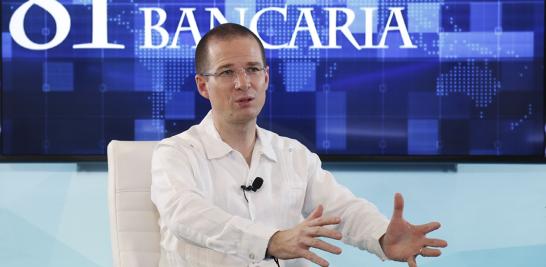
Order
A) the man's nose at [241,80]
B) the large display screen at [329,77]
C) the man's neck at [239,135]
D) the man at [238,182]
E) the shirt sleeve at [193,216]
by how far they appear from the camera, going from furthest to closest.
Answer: the large display screen at [329,77], the man's neck at [239,135], the man's nose at [241,80], the man at [238,182], the shirt sleeve at [193,216]

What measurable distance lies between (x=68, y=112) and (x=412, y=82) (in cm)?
154

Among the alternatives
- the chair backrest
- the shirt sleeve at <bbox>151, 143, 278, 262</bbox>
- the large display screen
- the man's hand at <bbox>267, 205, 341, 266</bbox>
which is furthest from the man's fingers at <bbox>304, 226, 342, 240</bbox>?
the large display screen

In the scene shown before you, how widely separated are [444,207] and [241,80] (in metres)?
1.67

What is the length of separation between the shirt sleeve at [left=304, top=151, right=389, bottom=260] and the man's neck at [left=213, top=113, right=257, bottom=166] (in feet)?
0.68

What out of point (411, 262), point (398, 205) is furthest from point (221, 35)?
point (411, 262)

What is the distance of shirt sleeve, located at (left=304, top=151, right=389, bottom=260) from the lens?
2.28 meters

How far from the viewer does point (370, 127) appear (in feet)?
11.9

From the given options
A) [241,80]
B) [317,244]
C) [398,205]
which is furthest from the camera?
[241,80]

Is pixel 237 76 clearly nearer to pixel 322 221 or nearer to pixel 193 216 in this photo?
pixel 193 216

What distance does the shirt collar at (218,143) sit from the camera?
2453 millimetres

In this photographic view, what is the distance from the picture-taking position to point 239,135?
2516 mm

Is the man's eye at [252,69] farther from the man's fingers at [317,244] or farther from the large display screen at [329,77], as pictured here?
the large display screen at [329,77]

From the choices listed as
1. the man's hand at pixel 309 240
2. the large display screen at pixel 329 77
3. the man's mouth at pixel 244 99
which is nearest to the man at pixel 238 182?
the man's mouth at pixel 244 99

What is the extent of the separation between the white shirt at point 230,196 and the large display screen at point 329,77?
3.32ft
